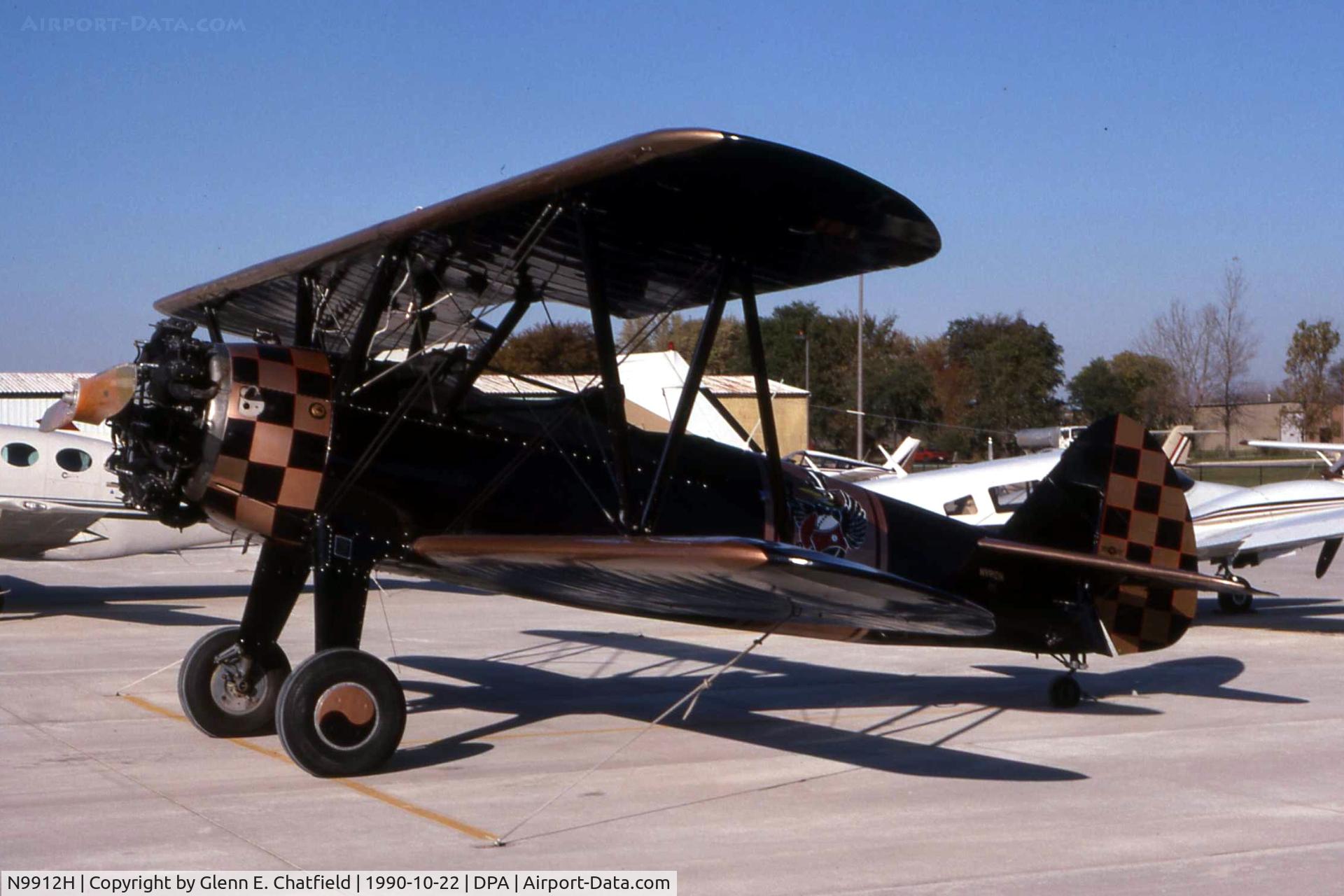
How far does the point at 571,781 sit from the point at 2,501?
35.0 ft

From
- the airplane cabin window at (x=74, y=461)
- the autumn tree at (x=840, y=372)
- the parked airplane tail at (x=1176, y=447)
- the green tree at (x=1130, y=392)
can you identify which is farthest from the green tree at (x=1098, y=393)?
the airplane cabin window at (x=74, y=461)

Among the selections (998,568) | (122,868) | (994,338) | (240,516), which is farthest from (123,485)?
(994,338)

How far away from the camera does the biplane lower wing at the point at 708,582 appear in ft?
18.3

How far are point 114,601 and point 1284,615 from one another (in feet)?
48.3

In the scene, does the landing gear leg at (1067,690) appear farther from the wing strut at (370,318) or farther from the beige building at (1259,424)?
the beige building at (1259,424)

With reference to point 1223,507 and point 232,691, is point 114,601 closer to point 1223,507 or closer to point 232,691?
point 232,691

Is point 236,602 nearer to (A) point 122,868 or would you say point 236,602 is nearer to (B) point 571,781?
(B) point 571,781

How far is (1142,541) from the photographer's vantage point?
9461mm

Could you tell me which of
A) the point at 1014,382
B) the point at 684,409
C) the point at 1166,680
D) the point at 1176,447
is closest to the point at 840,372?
the point at 1014,382

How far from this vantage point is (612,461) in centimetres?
779

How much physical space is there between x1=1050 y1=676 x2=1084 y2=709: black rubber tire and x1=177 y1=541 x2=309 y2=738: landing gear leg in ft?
17.3

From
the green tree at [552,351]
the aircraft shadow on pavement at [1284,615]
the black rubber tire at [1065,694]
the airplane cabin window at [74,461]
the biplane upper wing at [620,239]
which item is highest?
the biplane upper wing at [620,239]

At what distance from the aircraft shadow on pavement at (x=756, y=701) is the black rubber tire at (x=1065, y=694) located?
152 millimetres

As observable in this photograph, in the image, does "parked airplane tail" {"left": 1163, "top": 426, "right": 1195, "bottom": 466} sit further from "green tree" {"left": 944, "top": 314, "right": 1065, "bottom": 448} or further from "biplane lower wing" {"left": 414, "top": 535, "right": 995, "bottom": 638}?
"green tree" {"left": 944, "top": 314, "right": 1065, "bottom": 448}
